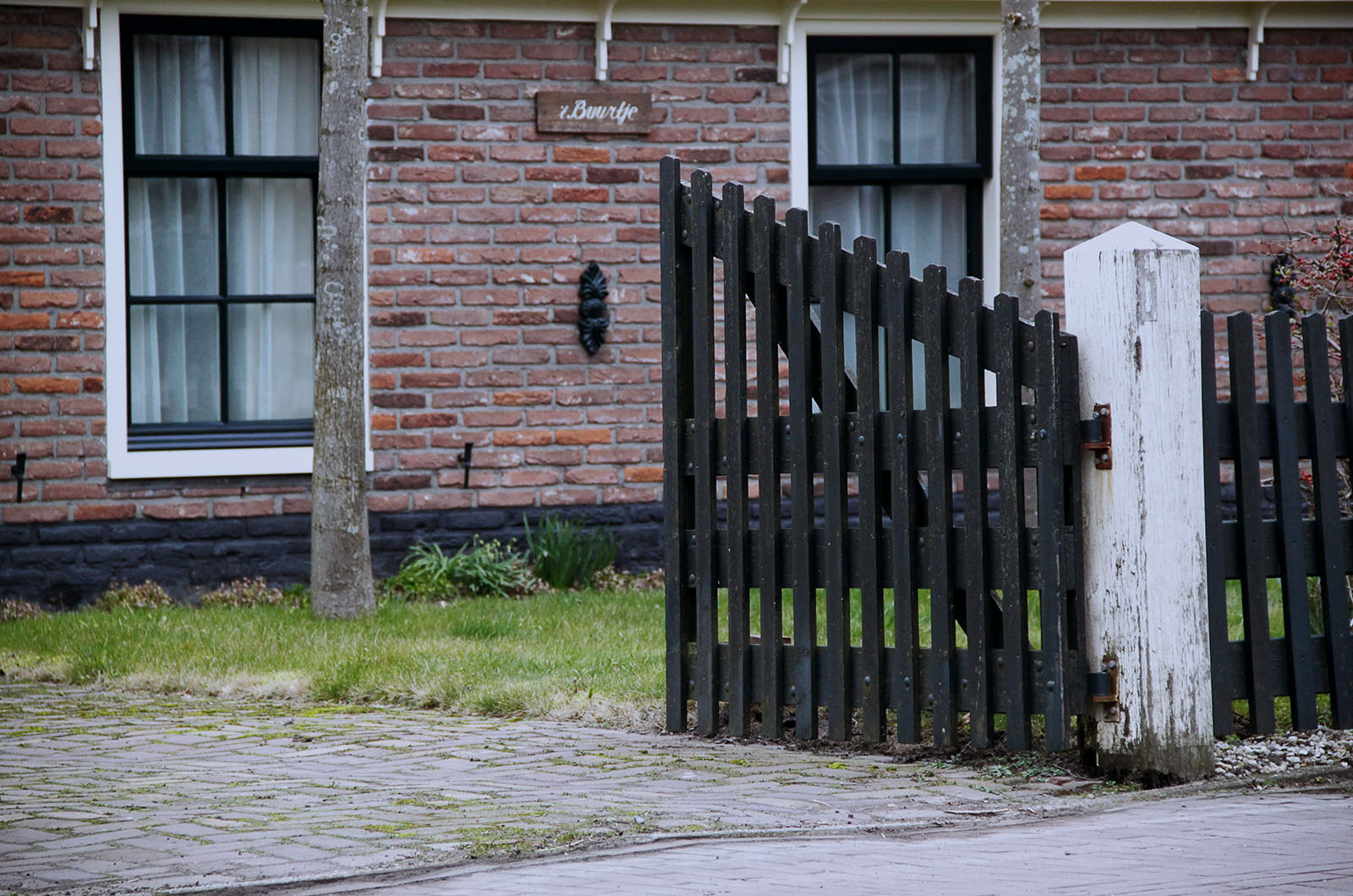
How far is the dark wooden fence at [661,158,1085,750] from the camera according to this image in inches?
193

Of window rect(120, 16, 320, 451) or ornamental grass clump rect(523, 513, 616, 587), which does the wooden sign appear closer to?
window rect(120, 16, 320, 451)

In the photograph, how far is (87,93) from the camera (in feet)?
30.5

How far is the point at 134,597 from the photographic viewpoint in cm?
927

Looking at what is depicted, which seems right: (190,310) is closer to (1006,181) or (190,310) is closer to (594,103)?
(594,103)

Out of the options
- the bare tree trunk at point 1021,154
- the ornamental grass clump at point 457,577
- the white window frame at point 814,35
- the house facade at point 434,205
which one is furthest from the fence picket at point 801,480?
the white window frame at point 814,35

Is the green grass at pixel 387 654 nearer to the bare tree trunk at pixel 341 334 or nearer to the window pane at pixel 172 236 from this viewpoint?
the bare tree trunk at pixel 341 334

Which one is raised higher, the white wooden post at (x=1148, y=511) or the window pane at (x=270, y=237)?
the window pane at (x=270, y=237)

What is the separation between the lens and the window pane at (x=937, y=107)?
10.6 m

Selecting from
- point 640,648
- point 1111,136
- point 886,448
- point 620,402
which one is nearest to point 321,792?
point 886,448

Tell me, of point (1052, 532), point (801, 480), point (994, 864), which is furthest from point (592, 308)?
point (994, 864)

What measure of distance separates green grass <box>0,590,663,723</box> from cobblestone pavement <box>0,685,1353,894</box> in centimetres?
31

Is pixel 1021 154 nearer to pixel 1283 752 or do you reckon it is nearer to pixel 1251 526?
pixel 1251 526

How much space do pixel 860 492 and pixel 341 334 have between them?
3.91 metres

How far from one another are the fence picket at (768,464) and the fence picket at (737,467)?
61 millimetres
